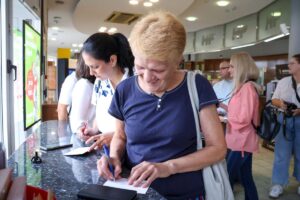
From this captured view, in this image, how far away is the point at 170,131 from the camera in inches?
43.0

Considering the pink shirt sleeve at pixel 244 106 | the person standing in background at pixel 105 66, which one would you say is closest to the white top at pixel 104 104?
the person standing in background at pixel 105 66

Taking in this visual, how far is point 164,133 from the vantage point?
1.10 m

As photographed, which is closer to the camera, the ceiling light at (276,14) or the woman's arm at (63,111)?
the woman's arm at (63,111)

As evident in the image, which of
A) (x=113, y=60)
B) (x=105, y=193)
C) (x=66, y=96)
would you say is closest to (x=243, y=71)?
(x=113, y=60)

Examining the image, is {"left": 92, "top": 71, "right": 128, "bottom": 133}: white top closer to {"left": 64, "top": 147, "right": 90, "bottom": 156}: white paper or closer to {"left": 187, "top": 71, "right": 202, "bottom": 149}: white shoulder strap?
{"left": 64, "top": 147, "right": 90, "bottom": 156}: white paper

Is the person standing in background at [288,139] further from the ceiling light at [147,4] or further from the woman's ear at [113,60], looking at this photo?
the ceiling light at [147,4]

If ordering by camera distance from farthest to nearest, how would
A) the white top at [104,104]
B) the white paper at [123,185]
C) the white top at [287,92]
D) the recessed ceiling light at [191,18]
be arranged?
the recessed ceiling light at [191,18] → the white top at [287,92] → the white top at [104,104] → the white paper at [123,185]

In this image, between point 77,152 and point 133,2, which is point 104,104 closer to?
point 77,152

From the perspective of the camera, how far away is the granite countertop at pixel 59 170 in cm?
103

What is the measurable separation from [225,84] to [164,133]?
2.81 m

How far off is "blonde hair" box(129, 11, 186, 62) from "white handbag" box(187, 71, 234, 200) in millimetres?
140

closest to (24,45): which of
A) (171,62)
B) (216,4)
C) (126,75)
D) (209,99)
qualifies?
(126,75)

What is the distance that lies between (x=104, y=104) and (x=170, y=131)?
645 millimetres

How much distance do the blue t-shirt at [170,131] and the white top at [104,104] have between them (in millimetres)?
441
